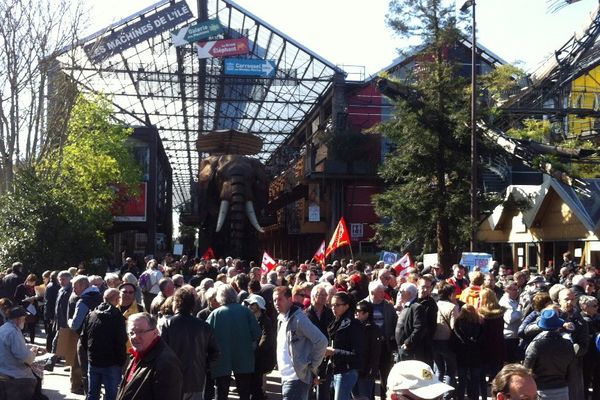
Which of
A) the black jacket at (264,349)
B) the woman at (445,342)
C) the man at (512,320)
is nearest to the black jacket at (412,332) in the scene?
the woman at (445,342)

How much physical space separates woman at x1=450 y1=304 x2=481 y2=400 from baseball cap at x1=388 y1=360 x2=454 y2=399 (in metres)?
6.53

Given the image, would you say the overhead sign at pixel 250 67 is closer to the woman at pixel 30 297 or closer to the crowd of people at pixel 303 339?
the woman at pixel 30 297

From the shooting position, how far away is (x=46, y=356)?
781cm

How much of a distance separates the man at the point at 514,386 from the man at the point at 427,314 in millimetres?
5570

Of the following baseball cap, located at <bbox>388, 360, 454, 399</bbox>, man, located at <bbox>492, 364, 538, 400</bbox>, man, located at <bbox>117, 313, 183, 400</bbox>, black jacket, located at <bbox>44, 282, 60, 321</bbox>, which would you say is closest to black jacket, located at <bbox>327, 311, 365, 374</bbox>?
man, located at <bbox>117, 313, 183, 400</bbox>

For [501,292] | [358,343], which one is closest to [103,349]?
[358,343]

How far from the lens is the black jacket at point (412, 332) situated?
9.38 metres

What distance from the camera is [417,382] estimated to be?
141 inches

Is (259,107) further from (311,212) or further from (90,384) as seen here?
(90,384)

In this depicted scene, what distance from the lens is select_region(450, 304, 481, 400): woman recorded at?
32.9 ft

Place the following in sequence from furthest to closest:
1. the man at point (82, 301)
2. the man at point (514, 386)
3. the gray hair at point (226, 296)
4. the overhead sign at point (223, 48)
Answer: the overhead sign at point (223, 48) → the man at point (82, 301) → the gray hair at point (226, 296) → the man at point (514, 386)

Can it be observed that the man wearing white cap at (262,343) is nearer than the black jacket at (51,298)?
Yes

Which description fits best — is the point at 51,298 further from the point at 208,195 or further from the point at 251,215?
the point at 208,195

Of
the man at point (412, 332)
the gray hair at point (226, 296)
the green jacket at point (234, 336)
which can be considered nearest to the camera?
the green jacket at point (234, 336)
